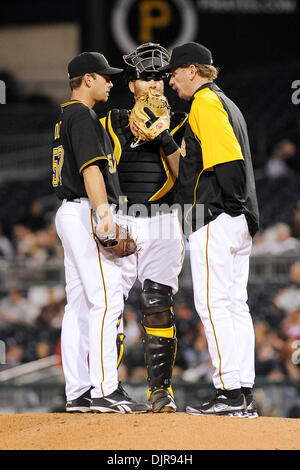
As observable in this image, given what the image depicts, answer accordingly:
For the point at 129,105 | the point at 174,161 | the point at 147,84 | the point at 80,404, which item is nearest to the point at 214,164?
the point at 174,161

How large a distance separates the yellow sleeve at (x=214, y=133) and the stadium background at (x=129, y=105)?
1.95m

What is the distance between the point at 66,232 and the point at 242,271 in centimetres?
75

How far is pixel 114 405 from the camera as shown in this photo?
3045 mm

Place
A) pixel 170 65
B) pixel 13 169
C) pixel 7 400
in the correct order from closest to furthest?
1. pixel 170 65
2. pixel 7 400
3. pixel 13 169

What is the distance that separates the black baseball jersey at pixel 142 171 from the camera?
3307 millimetres

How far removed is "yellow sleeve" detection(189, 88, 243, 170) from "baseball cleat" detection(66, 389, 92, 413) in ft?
3.66

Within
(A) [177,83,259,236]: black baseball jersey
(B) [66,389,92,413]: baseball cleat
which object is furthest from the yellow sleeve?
(B) [66,389,92,413]: baseball cleat

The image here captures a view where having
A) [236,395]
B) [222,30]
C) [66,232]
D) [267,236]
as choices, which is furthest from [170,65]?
[222,30]

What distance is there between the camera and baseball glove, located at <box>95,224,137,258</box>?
9.75ft

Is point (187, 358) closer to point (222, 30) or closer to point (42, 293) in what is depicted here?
point (42, 293)

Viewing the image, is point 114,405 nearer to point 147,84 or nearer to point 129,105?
point 147,84

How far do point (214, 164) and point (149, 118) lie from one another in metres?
0.40

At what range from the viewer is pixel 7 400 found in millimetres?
6180

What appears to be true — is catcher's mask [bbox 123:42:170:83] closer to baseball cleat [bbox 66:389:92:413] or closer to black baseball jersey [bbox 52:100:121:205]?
black baseball jersey [bbox 52:100:121:205]
